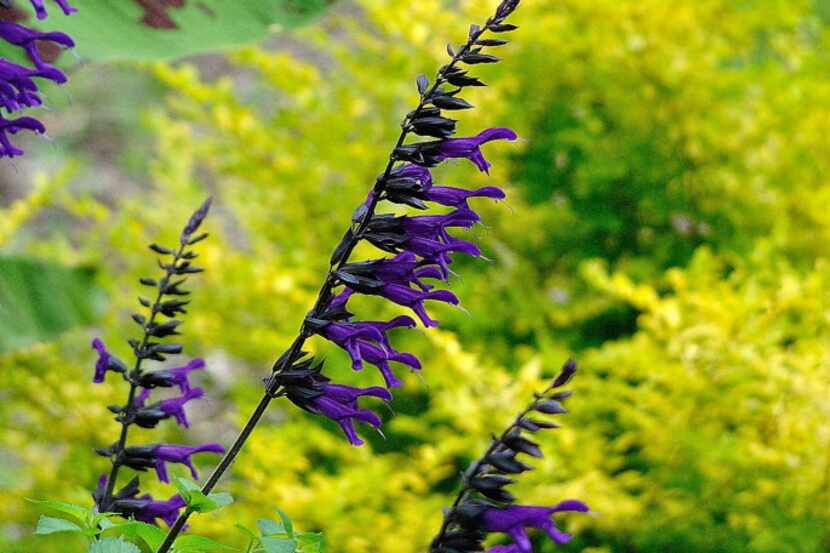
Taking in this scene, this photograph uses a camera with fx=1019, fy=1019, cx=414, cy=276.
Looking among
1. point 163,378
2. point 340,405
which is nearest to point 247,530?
point 340,405

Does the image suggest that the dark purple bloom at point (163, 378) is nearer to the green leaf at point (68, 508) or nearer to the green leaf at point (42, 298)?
the green leaf at point (68, 508)

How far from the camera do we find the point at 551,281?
7.58 feet

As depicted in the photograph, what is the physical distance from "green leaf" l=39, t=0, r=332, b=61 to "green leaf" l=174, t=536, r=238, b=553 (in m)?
0.76

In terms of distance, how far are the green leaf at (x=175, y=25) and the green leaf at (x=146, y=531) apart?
0.75 metres

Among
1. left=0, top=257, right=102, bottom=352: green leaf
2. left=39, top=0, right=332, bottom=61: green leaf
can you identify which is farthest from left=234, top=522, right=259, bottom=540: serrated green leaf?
left=0, top=257, right=102, bottom=352: green leaf

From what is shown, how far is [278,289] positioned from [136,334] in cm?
64

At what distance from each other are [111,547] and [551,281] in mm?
1803

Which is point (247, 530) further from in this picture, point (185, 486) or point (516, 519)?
point (516, 519)

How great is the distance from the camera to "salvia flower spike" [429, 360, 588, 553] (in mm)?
619

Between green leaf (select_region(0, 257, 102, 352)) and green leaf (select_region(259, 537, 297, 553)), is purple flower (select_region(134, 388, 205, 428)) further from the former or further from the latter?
green leaf (select_region(0, 257, 102, 352))

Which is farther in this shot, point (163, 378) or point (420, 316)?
point (163, 378)

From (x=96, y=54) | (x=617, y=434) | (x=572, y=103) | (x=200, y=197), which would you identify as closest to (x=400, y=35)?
(x=572, y=103)

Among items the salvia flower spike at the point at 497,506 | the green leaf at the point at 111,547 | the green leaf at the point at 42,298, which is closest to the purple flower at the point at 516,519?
the salvia flower spike at the point at 497,506

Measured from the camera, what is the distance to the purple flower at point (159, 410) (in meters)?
0.77
